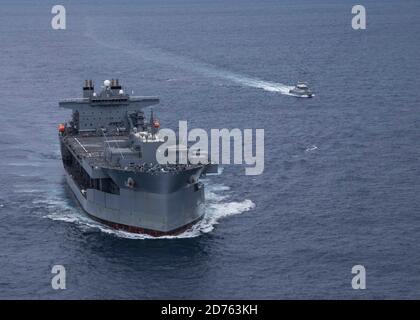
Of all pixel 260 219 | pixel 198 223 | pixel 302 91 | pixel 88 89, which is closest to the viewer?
pixel 198 223

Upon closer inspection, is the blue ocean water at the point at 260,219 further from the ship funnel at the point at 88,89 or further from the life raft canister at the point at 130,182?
the ship funnel at the point at 88,89

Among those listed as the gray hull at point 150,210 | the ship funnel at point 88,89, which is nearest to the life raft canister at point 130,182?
the gray hull at point 150,210

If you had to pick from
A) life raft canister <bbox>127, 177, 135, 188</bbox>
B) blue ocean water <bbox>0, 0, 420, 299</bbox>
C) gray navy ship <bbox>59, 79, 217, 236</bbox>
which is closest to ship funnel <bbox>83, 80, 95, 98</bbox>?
blue ocean water <bbox>0, 0, 420, 299</bbox>

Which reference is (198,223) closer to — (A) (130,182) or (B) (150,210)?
(B) (150,210)

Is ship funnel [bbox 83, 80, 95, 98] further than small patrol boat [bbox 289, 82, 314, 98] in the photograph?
No

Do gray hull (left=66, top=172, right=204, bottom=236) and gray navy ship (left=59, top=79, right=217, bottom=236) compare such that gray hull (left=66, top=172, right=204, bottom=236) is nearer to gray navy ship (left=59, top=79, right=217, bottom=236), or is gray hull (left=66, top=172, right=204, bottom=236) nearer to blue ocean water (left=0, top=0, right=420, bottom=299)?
gray navy ship (left=59, top=79, right=217, bottom=236)

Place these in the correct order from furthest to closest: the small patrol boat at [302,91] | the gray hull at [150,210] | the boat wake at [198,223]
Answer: the small patrol boat at [302,91]
the boat wake at [198,223]
the gray hull at [150,210]

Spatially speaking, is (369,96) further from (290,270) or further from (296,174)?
(290,270)

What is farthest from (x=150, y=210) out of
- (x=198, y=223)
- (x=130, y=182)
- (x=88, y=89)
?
(x=88, y=89)

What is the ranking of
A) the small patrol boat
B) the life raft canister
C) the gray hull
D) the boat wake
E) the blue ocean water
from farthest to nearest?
1. the small patrol boat
2. the boat wake
3. the life raft canister
4. the gray hull
5. the blue ocean water
